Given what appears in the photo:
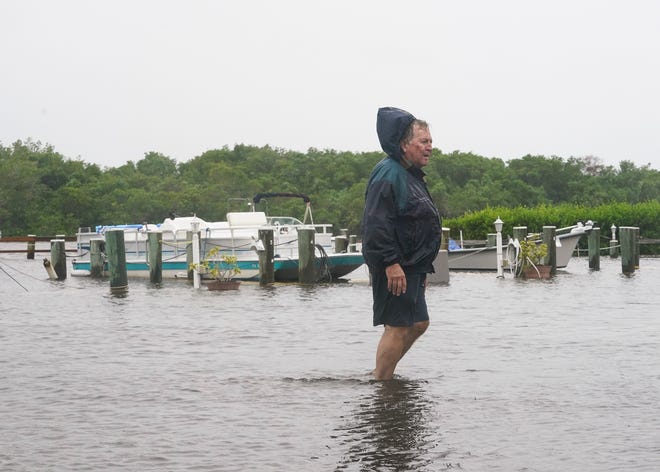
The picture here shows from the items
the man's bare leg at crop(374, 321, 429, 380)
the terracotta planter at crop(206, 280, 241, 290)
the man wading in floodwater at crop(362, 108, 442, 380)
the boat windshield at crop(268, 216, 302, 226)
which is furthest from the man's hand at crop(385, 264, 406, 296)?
the boat windshield at crop(268, 216, 302, 226)

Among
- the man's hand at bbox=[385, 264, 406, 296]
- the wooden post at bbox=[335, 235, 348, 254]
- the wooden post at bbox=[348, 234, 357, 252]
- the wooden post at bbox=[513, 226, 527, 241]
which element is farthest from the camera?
the wooden post at bbox=[335, 235, 348, 254]

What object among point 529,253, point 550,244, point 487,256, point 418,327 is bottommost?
point 418,327

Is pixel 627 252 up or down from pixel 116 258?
down

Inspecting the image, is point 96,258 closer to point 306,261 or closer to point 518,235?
point 306,261

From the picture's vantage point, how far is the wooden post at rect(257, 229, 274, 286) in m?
26.5

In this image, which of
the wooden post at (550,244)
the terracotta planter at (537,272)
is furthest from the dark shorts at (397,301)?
the wooden post at (550,244)

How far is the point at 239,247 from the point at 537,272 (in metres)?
7.76

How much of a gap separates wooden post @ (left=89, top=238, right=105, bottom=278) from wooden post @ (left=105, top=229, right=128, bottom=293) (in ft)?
30.0

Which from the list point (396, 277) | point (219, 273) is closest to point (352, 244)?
point (219, 273)

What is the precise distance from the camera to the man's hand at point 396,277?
8281mm

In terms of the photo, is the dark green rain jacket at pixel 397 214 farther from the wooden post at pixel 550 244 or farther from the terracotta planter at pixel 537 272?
the wooden post at pixel 550 244

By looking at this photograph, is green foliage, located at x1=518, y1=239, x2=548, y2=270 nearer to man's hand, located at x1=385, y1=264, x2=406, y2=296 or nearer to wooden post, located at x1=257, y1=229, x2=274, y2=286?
wooden post, located at x1=257, y1=229, x2=274, y2=286

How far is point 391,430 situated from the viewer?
7176mm

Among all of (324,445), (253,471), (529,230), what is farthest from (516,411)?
(529,230)
